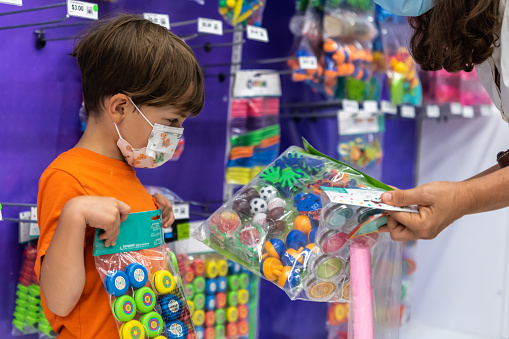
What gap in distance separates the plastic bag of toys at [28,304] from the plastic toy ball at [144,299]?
2.06 ft

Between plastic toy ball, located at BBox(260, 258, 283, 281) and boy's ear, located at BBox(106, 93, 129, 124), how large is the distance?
0.46m

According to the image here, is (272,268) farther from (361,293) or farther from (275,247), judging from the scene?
(361,293)

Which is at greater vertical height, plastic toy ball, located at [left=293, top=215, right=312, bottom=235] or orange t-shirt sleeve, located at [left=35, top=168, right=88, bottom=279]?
orange t-shirt sleeve, located at [left=35, top=168, right=88, bottom=279]

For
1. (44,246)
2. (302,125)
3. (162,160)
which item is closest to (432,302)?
(302,125)

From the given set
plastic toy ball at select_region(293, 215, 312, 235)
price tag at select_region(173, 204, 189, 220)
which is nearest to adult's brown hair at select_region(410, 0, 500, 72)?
plastic toy ball at select_region(293, 215, 312, 235)

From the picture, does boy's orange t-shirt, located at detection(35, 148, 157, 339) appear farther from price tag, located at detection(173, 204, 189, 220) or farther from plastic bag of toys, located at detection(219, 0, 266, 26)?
plastic bag of toys, located at detection(219, 0, 266, 26)

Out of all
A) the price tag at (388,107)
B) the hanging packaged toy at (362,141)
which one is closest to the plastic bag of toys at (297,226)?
the hanging packaged toy at (362,141)

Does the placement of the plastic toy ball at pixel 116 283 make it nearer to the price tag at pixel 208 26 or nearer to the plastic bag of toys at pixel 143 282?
the plastic bag of toys at pixel 143 282

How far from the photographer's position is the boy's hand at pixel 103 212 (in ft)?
3.40

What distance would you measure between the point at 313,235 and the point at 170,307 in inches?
14.2

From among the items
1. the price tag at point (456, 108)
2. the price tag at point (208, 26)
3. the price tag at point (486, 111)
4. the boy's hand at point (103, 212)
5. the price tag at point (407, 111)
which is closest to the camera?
the boy's hand at point (103, 212)

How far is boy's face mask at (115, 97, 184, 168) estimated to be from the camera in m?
1.23

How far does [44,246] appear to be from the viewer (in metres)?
1.10

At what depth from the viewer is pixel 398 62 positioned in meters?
2.58
